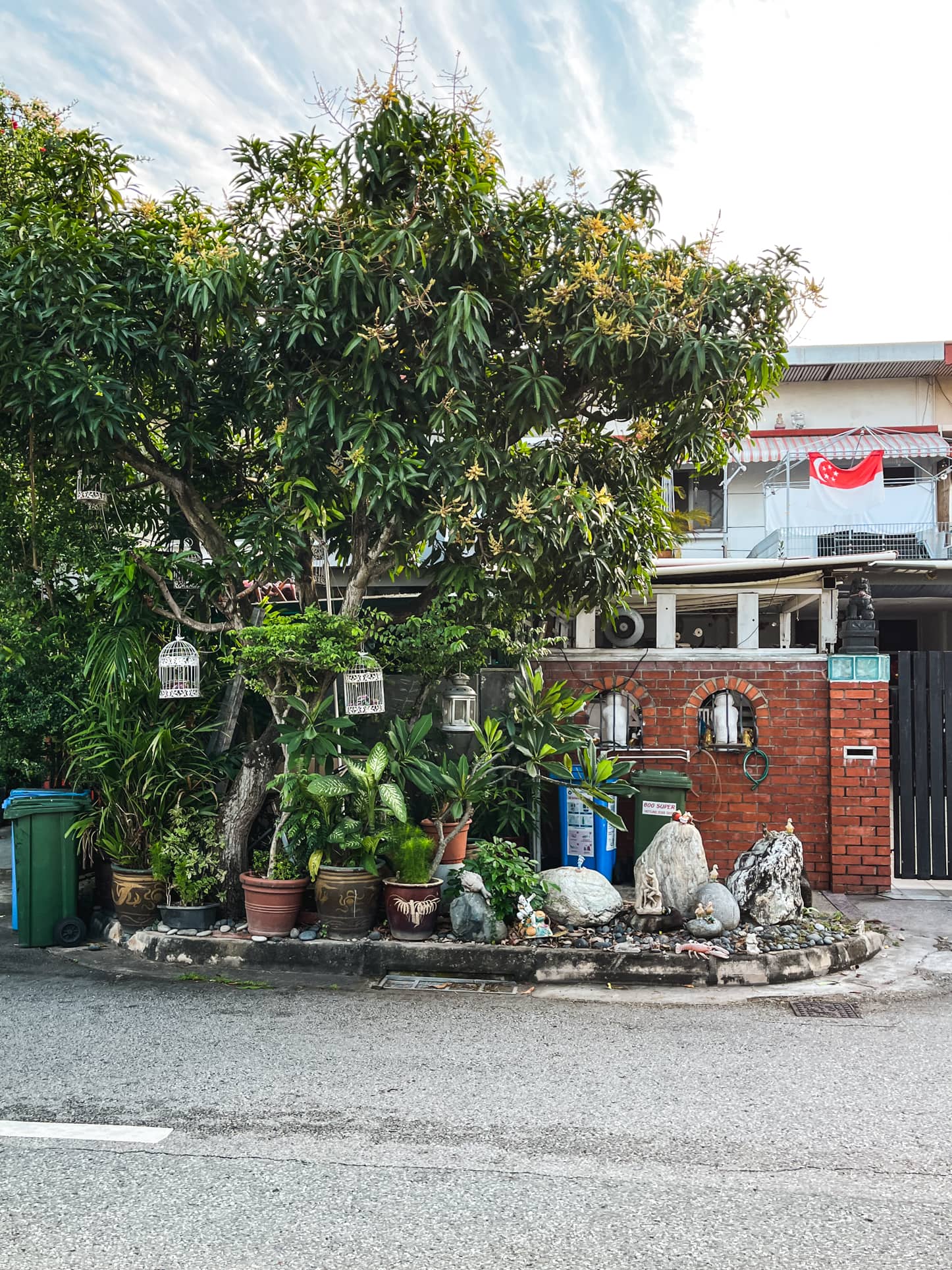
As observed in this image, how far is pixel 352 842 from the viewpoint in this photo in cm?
650

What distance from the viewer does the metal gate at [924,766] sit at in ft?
28.0

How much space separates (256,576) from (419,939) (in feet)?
9.18

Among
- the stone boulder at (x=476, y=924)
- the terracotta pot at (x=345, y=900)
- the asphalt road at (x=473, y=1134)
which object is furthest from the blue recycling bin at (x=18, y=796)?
the stone boulder at (x=476, y=924)

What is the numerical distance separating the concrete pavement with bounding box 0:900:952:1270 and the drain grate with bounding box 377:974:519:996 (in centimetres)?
18

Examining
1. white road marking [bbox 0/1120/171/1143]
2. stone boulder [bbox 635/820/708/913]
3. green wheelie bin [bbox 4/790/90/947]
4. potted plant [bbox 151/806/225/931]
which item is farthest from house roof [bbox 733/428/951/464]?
white road marking [bbox 0/1120/171/1143]

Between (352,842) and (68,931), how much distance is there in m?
2.22

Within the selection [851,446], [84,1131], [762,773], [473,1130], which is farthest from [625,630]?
[851,446]

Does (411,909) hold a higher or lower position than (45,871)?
lower

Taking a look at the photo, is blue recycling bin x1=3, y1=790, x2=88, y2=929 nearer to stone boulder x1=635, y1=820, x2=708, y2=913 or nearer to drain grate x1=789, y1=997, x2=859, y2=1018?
stone boulder x1=635, y1=820, x2=708, y2=913

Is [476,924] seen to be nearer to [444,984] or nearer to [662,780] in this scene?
[444,984]

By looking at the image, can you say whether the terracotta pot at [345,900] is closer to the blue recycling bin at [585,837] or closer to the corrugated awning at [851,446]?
the blue recycling bin at [585,837]

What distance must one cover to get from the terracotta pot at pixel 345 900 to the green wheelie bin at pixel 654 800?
236cm

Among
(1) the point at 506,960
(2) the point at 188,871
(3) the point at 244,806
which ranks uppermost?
(3) the point at 244,806

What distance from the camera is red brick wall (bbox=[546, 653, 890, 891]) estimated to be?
8.20 m
